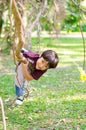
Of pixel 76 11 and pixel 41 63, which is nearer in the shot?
pixel 41 63

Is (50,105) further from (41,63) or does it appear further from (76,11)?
(76,11)

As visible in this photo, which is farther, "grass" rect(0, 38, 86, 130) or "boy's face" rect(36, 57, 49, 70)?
"grass" rect(0, 38, 86, 130)

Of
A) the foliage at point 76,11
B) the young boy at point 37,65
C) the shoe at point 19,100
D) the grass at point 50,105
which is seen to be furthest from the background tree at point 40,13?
the shoe at point 19,100

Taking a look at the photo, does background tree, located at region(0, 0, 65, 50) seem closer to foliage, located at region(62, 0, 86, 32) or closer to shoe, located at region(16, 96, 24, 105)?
foliage, located at region(62, 0, 86, 32)

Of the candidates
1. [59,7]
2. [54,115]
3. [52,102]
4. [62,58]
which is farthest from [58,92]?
[62,58]

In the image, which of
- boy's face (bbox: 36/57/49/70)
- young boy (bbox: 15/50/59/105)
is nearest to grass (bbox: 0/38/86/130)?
young boy (bbox: 15/50/59/105)

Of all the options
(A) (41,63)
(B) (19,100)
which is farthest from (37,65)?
(B) (19,100)

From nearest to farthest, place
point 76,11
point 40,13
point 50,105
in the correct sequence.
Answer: point 40,13, point 76,11, point 50,105

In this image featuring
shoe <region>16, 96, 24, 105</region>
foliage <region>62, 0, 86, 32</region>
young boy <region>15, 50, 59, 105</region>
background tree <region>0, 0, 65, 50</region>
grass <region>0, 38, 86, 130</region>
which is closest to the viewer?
background tree <region>0, 0, 65, 50</region>

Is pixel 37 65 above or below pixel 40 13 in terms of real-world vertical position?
below

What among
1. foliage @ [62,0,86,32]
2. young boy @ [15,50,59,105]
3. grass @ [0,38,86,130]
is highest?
foliage @ [62,0,86,32]

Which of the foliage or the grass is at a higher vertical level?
the foliage

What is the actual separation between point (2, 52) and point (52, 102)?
23.8 ft

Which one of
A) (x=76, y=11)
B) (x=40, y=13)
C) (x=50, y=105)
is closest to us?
(x=40, y=13)
